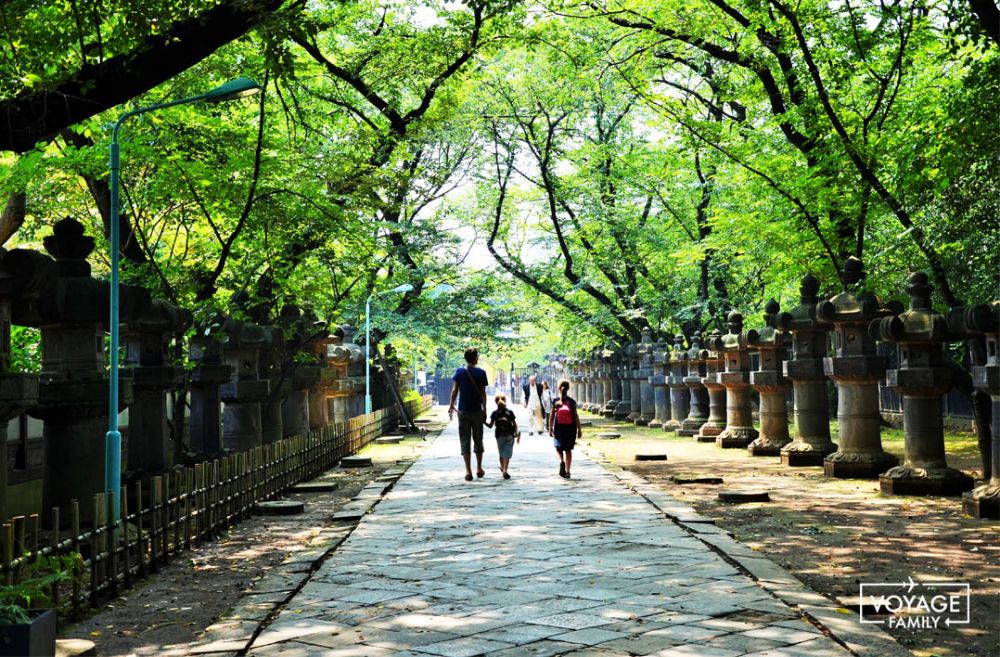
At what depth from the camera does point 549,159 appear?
32688 millimetres

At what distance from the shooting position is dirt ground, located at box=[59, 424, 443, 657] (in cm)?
641

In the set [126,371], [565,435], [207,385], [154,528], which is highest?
[126,371]

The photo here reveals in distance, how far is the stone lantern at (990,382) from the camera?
1017cm

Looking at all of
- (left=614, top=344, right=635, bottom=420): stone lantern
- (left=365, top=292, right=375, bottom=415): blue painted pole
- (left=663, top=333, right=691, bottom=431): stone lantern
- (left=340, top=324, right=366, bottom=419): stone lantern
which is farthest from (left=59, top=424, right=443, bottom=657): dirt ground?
(left=614, top=344, right=635, bottom=420): stone lantern

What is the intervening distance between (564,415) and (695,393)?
1292cm

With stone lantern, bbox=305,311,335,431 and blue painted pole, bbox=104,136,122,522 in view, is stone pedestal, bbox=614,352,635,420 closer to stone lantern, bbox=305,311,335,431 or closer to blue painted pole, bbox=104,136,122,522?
stone lantern, bbox=305,311,335,431

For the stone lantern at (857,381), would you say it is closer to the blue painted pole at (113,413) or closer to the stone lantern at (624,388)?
the blue painted pole at (113,413)

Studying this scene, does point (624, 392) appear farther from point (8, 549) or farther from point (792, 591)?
point (8, 549)

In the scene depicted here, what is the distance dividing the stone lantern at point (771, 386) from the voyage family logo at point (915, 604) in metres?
12.0

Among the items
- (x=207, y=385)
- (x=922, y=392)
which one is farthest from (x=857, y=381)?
(x=207, y=385)

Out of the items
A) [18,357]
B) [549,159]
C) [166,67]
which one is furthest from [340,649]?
[549,159]

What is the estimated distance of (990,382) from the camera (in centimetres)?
1027

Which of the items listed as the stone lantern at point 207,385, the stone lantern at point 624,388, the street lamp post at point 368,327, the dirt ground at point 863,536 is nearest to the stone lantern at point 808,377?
the dirt ground at point 863,536

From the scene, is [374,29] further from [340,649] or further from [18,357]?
[340,649]
